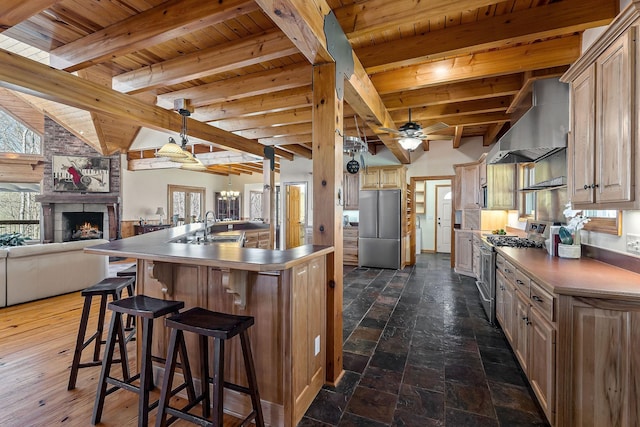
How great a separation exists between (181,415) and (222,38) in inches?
117

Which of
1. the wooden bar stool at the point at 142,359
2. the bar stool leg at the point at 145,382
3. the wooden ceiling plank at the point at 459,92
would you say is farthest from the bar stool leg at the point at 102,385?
the wooden ceiling plank at the point at 459,92

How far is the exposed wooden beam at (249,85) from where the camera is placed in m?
3.19

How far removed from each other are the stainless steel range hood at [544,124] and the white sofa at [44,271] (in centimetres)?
Result: 515

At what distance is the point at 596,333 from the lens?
1.47 metres

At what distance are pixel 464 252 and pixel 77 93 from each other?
610cm

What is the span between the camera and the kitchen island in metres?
1.67

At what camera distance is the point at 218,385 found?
1.40m

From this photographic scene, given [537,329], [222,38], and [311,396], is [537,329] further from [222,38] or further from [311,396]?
[222,38]

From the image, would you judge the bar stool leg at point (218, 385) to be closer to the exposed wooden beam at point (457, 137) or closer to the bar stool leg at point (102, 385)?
the bar stool leg at point (102, 385)

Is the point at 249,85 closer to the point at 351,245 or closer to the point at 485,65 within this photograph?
the point at 485,65

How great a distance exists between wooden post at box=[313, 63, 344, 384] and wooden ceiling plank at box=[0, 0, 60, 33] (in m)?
1.77

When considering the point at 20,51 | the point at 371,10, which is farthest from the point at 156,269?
the point at 20,51

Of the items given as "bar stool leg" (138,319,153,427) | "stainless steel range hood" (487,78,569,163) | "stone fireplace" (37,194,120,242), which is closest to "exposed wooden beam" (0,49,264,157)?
"bar stool leg" (138,319,153,427)

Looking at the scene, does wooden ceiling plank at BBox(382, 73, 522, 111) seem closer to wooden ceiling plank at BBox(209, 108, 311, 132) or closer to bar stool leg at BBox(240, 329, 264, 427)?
wooden ceiling plank at BBox(209, 108, 311, 132)
